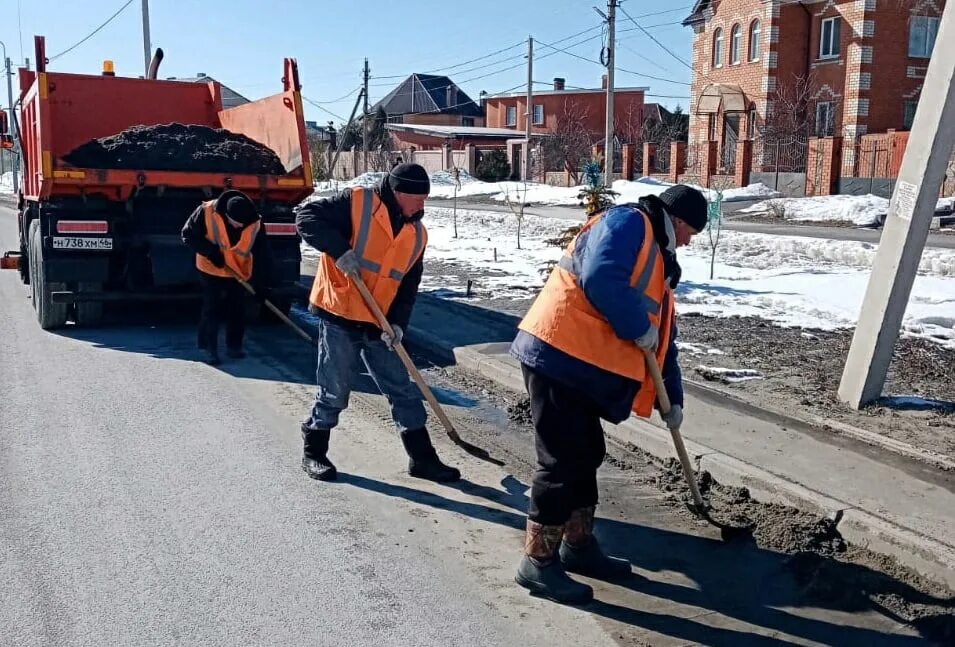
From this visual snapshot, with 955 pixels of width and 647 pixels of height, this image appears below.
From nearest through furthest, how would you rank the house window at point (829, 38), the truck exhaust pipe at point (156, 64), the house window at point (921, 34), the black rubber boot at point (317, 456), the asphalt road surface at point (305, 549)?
1. the asphalt road surface at point (305, 549)
2. the black rubber boot at point (317, 456)
3. the truck exhaust pipe at point (156, 64)
4. the house window at point (921, 34)
5. the house window at point (829, 38)

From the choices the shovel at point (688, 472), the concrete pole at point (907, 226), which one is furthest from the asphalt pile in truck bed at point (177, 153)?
the shovel at point (688, 472)

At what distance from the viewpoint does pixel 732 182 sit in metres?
31.4

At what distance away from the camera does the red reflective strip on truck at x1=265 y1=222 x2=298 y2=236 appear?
32.2ft

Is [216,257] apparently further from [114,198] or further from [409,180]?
[409,180]

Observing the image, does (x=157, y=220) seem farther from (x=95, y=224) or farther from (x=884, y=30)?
(x=884, y=30)

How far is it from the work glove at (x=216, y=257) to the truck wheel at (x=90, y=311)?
1905 mm

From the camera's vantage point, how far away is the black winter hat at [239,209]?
8234mm

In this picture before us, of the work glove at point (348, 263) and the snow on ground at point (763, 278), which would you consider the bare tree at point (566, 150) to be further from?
the work glove at point (348, 263)

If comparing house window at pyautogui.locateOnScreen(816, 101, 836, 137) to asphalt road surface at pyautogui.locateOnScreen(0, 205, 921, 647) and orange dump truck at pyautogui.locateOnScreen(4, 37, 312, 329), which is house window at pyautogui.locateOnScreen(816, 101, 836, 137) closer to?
orange dump truck at pyautogui.locateOnScreen(4, 37, 312, 329)

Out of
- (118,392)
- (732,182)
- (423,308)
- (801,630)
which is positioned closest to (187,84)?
(423,308)

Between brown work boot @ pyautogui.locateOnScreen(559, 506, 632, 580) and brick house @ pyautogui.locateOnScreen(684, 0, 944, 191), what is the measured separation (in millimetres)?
28650

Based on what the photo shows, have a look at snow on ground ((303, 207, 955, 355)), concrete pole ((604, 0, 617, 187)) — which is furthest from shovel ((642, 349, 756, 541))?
concrete pole ((604, 0, 617, 187))

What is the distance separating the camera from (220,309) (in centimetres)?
854

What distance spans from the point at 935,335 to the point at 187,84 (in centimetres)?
882
